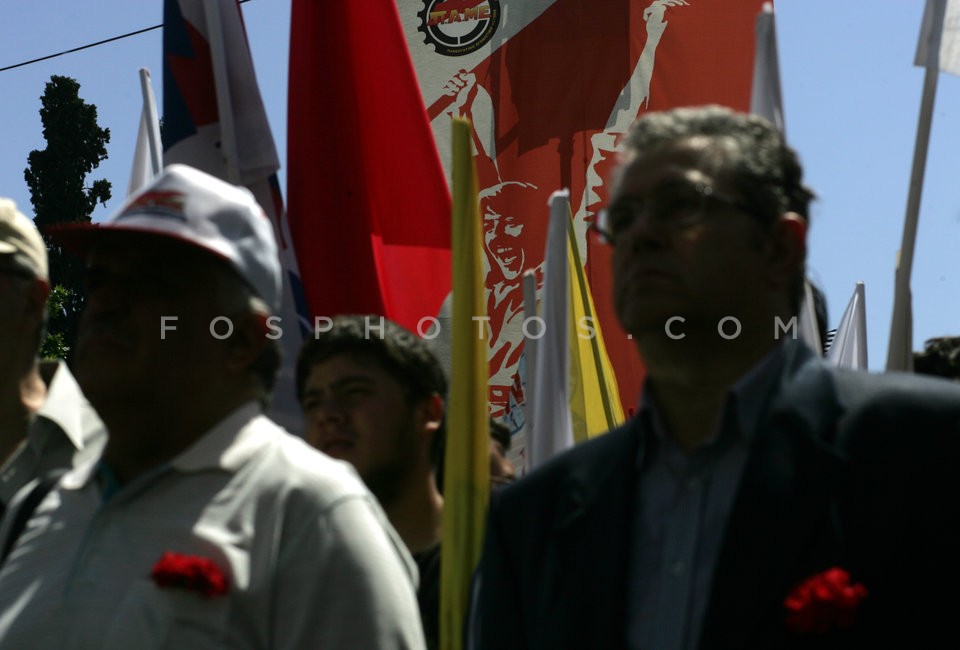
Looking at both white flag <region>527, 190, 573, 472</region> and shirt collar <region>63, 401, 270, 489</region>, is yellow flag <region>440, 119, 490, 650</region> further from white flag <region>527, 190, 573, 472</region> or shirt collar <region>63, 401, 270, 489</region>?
white flag <region>527, 190, 573, 472</region>

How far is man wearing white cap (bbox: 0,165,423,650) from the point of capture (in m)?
2.27

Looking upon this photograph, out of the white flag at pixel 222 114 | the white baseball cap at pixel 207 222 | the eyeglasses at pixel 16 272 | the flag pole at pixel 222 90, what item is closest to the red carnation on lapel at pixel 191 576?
the white baseball cap at pixel 207 222

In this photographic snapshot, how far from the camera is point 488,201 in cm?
1271

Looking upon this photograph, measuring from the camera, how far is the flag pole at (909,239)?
4.27 m

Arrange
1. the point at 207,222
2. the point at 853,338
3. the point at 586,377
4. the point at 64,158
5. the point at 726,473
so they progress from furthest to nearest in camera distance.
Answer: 1. the point at 64,158
2. the point at 853,338
3. the point at 586,377
4. the point at 207,222
5. the point at 726,473

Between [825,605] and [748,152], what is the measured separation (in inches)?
27.5

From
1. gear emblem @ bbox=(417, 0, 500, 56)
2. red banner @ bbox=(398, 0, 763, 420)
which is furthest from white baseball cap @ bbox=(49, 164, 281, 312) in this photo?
gear emblem @ bbox=(417, 0, 500, 56)

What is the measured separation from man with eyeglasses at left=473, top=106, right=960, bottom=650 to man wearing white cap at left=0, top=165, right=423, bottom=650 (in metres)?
0.22

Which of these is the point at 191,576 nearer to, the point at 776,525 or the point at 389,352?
the point at 776,525

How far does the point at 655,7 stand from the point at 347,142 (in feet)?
26.2

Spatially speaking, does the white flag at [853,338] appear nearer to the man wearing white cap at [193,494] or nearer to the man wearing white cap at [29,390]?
the man wearing white cap at [29,390]

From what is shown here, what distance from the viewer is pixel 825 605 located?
6.48 ft

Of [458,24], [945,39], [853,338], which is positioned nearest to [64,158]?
[458,24]

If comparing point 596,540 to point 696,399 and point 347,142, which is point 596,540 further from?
point 347,142
